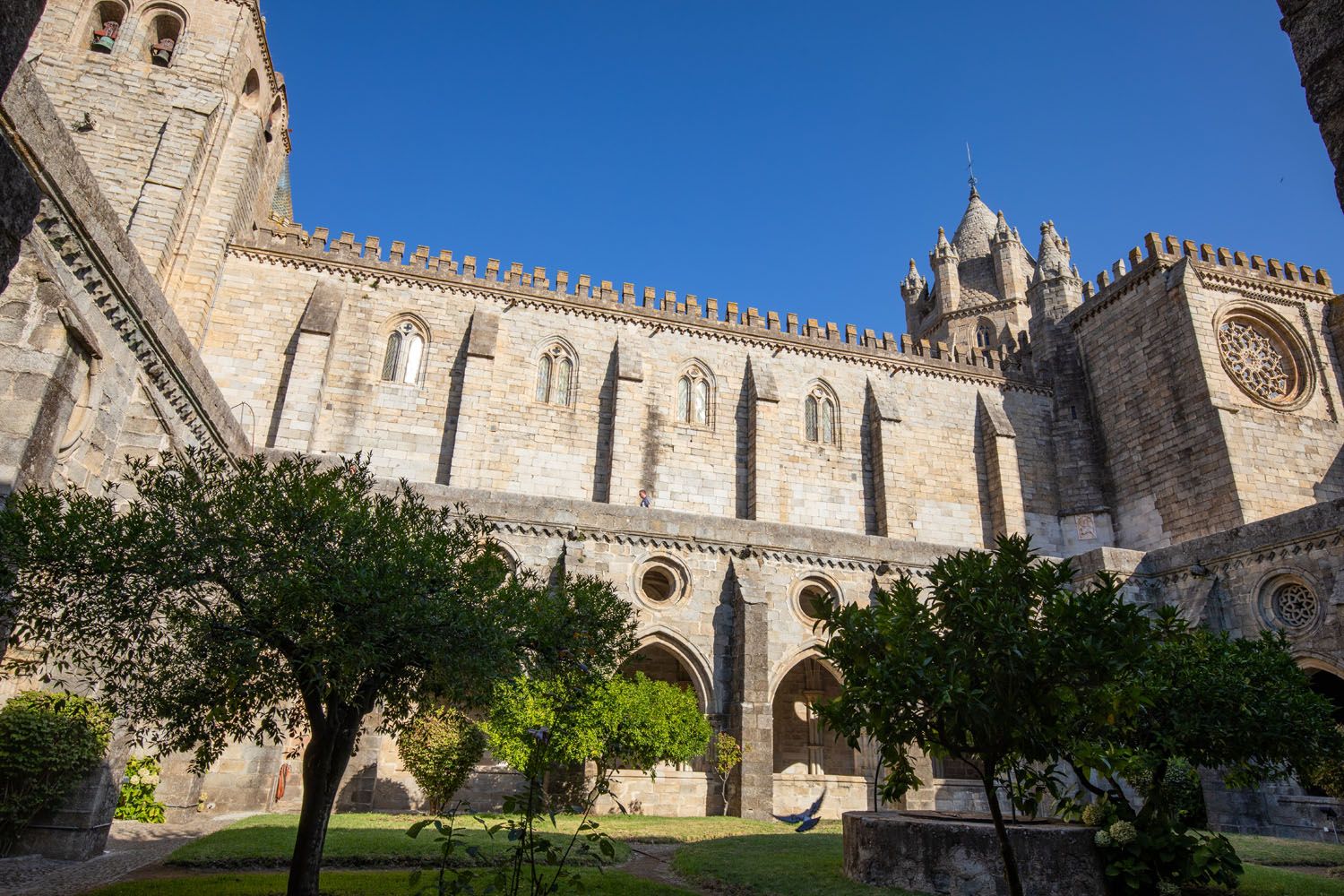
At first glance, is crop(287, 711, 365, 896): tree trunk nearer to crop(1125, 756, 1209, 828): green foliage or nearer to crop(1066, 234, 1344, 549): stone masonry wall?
crop(1125, 756, 1209, 828): green foliage

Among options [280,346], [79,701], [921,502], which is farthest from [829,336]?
[79,701]

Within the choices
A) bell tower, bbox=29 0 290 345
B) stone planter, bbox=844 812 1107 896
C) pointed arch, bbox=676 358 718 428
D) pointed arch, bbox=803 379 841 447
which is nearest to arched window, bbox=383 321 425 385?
bell tower, bbox=29 0 290 345

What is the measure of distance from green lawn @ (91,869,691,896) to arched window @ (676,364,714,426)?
18142mm

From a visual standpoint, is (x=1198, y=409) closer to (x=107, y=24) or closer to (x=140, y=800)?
(x=140, y=800)

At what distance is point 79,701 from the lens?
887 centimetres

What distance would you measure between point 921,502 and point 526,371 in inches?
518

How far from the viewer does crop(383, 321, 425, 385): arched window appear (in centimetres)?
2355

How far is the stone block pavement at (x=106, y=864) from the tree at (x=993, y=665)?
23.4 ft

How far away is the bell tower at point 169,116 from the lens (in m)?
20.3

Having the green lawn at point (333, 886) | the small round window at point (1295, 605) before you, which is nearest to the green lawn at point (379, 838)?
the green lawn at point (333, 886)

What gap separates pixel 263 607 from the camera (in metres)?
6.16

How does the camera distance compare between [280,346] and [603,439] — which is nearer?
[280,346]

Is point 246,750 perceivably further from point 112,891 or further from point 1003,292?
point 1003,292

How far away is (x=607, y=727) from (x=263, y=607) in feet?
25.3
